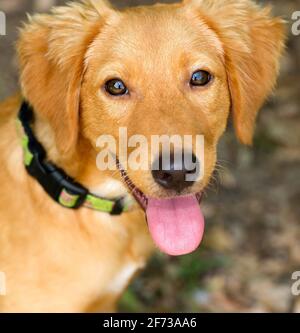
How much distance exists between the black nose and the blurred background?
3.30 feet

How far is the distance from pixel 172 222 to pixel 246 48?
0.84 meters

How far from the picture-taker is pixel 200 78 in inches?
122

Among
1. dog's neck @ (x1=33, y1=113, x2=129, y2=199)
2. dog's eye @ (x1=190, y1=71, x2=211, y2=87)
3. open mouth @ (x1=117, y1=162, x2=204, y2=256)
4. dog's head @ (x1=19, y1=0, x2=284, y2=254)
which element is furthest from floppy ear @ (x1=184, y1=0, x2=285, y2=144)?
dog's neck @ (x1=33, y1=113, x2=129, y2=199)

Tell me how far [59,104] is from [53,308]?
3.26ft

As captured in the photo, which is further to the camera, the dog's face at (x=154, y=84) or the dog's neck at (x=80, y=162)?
the dog's neck at (x=80, y=162)

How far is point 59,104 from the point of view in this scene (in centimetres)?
312

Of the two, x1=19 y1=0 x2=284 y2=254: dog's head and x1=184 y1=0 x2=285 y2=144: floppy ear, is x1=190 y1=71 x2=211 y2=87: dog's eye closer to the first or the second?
x1=19 y1=0 x2=284 y2=254: dog's head

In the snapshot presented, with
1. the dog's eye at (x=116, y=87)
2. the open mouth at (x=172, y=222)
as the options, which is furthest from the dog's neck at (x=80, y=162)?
the dog's eye at (x=116, y=87)

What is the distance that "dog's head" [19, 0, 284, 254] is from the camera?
3.00 meters

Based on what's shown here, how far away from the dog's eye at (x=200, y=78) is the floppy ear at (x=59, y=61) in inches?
18.8

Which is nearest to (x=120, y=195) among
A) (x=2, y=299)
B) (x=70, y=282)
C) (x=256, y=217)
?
(x=70, y=282)

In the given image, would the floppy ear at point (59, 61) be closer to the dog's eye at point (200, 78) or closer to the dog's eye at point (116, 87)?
the dog's eye at point (116, 87)

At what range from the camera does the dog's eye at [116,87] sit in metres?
3.04

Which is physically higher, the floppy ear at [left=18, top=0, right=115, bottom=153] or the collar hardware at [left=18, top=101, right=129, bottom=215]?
the floppy ear at [left=18, top=0, right=115, bottom=153]
